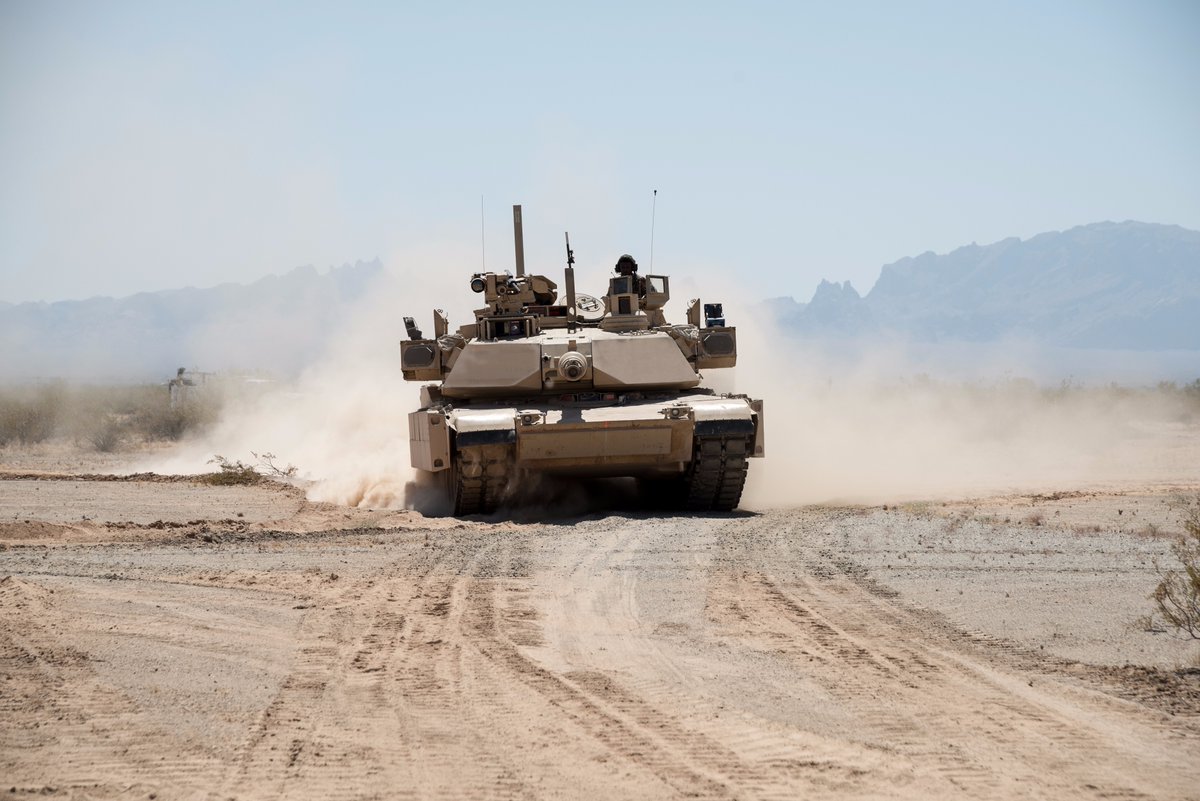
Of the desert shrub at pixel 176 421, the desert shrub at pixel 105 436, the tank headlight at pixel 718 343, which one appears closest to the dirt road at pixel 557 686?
the tank headlight at pixel 718 343

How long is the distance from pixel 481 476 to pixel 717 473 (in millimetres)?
2595

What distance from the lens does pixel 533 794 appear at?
5.33 metres

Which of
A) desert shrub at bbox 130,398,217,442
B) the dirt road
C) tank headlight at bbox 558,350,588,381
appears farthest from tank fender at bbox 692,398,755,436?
desert shrub at bbox 130,398,217,442

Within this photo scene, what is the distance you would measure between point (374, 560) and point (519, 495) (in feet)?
15.3

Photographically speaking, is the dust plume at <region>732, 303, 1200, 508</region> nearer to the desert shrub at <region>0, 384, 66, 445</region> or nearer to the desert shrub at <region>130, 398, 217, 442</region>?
the desert shrub at <region>130, 398, 217, 442</region>

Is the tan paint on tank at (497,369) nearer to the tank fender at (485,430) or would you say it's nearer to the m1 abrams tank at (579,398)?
the m1 abrams tank at (579,398)

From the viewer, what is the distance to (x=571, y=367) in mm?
16141

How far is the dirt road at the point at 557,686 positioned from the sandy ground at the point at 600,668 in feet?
0.07

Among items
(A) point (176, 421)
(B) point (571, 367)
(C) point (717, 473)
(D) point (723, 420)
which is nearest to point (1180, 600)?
(D) point (723, 420)

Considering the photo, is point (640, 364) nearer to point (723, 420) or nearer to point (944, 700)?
point (723, 420)

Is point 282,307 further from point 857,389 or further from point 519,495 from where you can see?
point 519,495

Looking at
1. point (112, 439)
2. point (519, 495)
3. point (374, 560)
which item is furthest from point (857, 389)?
point (374, 560)

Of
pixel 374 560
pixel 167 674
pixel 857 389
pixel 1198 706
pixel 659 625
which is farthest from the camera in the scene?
pixel 857 389

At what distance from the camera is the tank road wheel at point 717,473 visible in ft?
50.2
